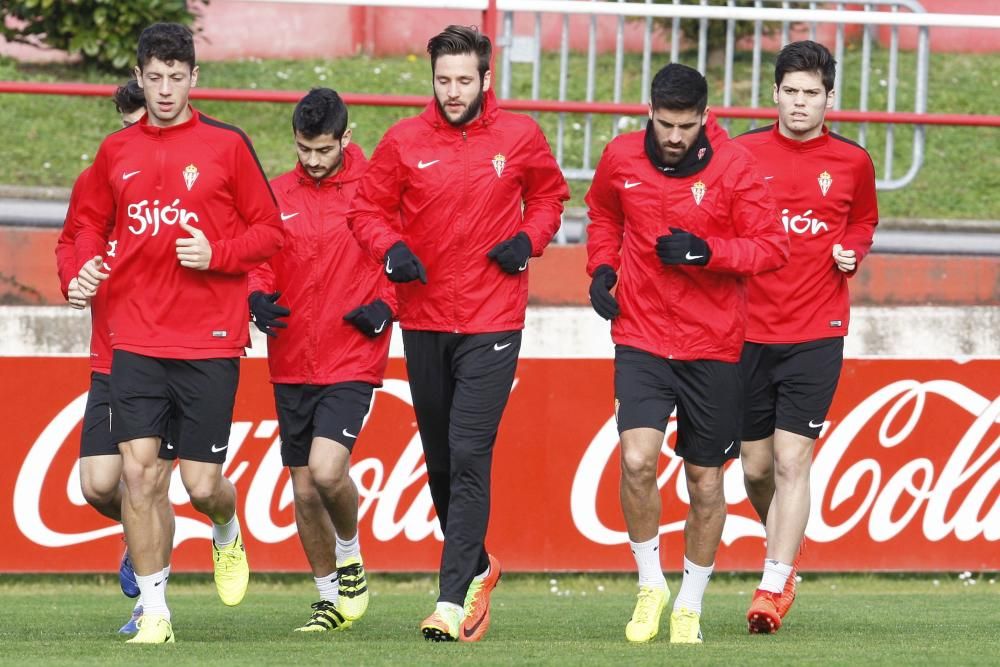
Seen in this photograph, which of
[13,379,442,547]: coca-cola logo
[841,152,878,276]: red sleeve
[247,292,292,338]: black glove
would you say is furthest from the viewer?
[13,379,442,547]: coca-cola logo

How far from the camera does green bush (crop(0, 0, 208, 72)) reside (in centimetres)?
1488

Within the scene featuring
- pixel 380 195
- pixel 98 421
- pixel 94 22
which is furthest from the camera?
pixel 94 22

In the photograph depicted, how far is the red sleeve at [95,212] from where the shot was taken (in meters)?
7.16

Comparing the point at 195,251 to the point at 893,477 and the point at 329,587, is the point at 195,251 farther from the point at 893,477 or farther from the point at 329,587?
the point at 893,477

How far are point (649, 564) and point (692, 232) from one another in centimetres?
136

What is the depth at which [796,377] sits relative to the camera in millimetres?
8031

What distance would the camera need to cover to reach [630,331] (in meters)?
7.34

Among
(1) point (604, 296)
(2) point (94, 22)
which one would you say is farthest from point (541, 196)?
(2) point (94, 22)

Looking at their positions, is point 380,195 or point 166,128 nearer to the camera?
point 166,128

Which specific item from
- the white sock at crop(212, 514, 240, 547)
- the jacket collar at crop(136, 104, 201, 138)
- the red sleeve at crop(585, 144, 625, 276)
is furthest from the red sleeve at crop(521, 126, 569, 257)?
→ the white sock at crop(212, 514, 240, 547)

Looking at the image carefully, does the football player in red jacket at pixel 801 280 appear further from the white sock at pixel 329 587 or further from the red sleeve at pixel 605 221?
the white sock at pixel 329 587

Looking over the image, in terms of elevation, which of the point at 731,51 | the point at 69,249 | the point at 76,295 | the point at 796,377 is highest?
the point at 731,51

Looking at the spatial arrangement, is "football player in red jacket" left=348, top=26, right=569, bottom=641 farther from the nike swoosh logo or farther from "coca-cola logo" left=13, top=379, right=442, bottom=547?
"coca-cola logo" left=13, top=379, right=442, bottom=547

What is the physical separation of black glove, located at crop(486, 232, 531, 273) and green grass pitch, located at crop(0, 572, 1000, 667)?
1.51 meters
